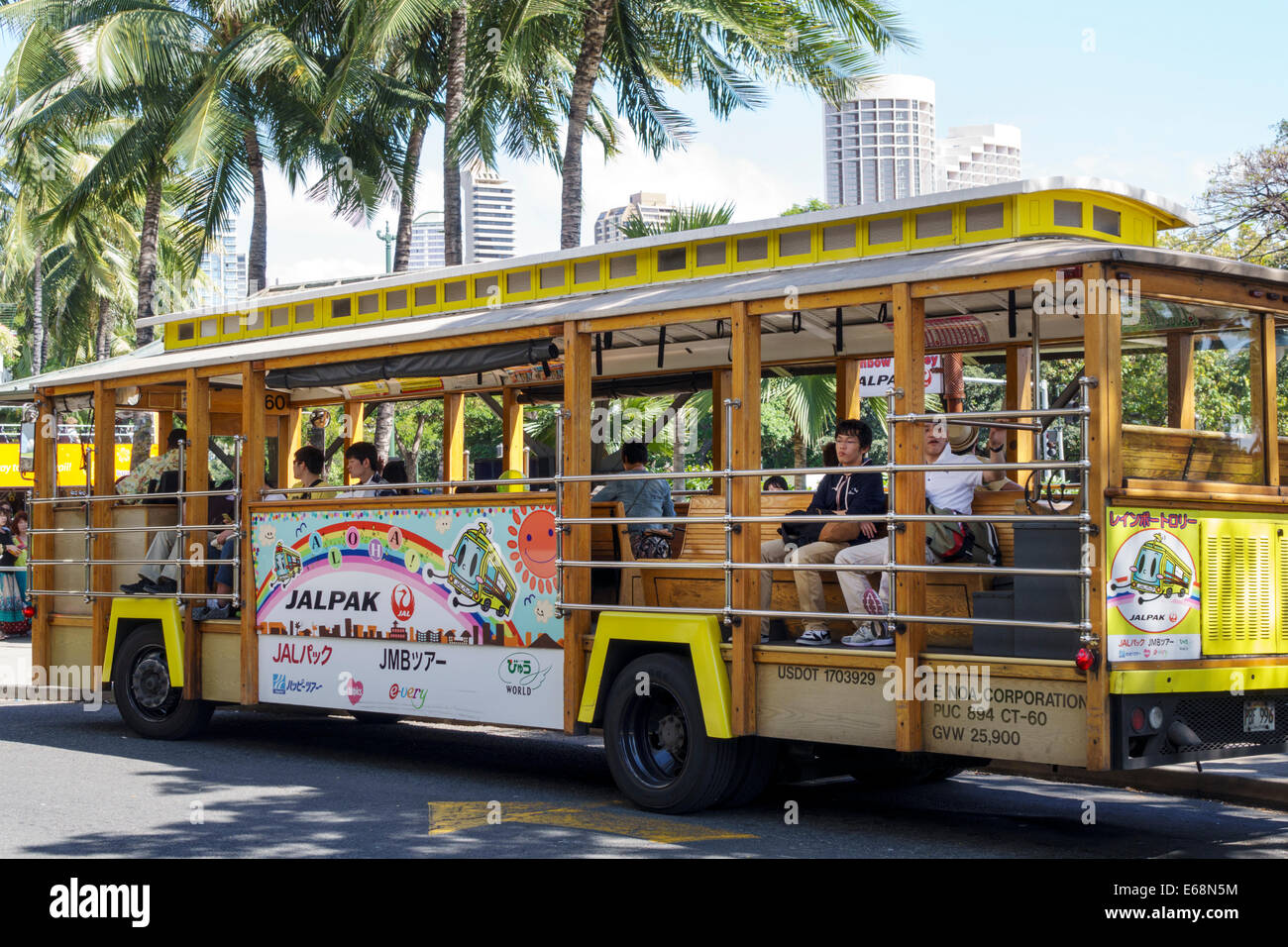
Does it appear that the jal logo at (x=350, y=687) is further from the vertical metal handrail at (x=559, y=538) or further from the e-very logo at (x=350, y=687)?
the vertical metal handrail at (x=559, y=538)

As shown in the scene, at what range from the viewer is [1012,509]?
7719 mm

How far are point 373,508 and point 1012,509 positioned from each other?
171 inches

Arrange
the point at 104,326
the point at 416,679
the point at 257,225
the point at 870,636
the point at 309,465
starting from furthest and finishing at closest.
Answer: the point at 104,326 → the point at 257,225 → the point at 309,465 → the point at 416,679 → the point at 870,636

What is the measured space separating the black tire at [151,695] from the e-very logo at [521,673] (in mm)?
3401

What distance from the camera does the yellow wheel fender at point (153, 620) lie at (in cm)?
1105

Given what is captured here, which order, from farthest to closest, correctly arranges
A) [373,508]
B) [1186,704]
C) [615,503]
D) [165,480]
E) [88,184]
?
[88,184] < [165,480] < [373,508] < [615,503] < [1186,704]

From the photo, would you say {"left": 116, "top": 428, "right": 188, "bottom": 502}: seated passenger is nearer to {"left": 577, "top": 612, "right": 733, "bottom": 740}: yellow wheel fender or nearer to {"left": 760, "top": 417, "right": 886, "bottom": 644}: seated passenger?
{"left": 577, "top": 612, "right": 733, "bottom": 740}: yellow wheel fender

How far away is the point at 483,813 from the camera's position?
8055 mm

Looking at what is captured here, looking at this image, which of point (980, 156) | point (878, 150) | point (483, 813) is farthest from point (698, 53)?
point (980, 156)

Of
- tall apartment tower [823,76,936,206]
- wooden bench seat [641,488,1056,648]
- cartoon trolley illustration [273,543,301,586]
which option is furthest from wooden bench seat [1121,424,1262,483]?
tall apartment tower [823,76,936,206]

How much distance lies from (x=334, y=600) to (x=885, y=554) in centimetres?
423

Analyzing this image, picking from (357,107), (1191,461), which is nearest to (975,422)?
(1191,461)

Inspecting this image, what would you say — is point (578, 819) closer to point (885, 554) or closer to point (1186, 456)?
point (885, 554)

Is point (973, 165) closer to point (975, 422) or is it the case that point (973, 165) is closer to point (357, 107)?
point (357, 107)
